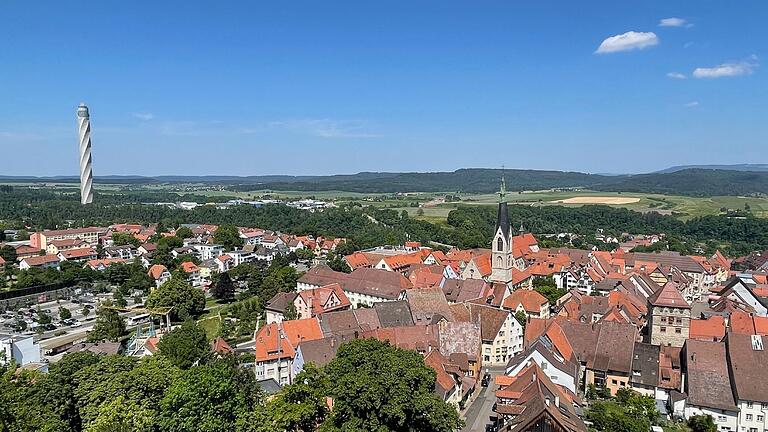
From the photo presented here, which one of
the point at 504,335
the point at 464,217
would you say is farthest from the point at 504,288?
the point at 464,217

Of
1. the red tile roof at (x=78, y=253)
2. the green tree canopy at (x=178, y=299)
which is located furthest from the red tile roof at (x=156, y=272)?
the red tile roof at (x=78, y=253)

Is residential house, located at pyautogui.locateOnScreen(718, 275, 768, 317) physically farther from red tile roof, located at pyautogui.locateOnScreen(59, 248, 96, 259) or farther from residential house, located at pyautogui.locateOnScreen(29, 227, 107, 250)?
residential house, located at pyautogui.locateOnScreen(29, 227, 107, 250)

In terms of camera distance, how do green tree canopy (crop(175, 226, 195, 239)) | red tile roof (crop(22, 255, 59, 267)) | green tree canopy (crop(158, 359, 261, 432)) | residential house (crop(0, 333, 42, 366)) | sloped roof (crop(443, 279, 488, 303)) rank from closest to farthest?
green tree canopy (crop(158, 359, 261, 432)), residential house (crop(0, 333, 42, 366)), sloped roof (crop(443, 279, 488, 303)), red tile roof (crop(22, 255, 59, 267)), green tree canopy (crop(175, 226, 195, 239))

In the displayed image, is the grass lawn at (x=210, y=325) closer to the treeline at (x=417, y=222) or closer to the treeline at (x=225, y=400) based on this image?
the treeline at (x=225, y=400)

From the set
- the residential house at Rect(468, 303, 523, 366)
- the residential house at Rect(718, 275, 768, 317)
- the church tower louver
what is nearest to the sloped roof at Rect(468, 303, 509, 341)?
the residential house at Rect(468, 303, 523, 366)

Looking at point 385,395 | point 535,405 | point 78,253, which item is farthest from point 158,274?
point 535,405
